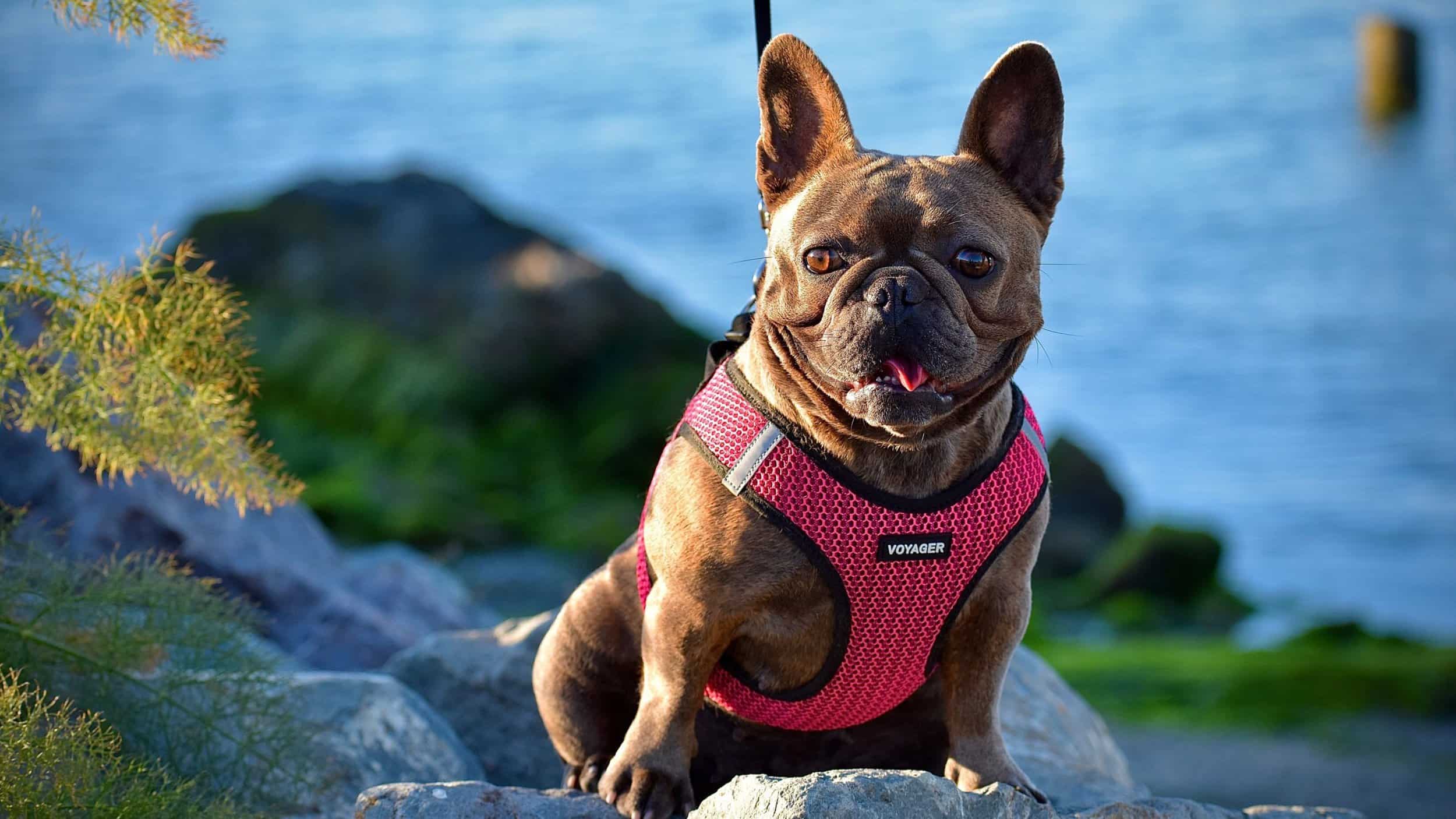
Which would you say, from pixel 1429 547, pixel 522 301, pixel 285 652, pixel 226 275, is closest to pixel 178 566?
pixel 285 652

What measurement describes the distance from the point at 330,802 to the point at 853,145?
3.09m

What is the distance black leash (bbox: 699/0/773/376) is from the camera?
16.6ft

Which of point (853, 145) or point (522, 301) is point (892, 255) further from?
point (522, 301)

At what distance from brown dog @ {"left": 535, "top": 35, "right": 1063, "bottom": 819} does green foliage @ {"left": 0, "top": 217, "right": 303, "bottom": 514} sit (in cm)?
163

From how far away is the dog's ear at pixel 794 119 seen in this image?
448 cm

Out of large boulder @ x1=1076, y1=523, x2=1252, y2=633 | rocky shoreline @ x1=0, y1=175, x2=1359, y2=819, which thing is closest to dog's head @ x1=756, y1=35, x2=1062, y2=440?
rocky shoreline @ x1=0, y1=175, x2=1359, y2=819

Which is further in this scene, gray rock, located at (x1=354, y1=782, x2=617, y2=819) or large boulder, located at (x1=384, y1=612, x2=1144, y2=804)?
large boulder, located at (x1=384, y1=612, x2=1144, y2=804)

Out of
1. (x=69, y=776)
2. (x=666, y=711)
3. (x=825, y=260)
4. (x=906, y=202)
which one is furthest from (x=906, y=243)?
(x=69, y=776)

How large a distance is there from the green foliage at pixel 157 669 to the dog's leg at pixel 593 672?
104cm

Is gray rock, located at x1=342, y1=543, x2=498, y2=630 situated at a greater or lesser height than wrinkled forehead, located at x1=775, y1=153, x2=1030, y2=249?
lesser

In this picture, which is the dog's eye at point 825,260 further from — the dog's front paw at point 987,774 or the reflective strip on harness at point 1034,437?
the dog's front paw at point 987,774

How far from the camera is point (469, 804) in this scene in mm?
4664

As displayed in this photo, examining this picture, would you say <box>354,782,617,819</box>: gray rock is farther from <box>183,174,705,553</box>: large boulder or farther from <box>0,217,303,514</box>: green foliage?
<box>183,174,705,553</box>: large boulder

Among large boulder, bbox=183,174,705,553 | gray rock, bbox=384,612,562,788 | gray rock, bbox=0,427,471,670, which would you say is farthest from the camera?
large boulder, bbox=183,174,705,553
